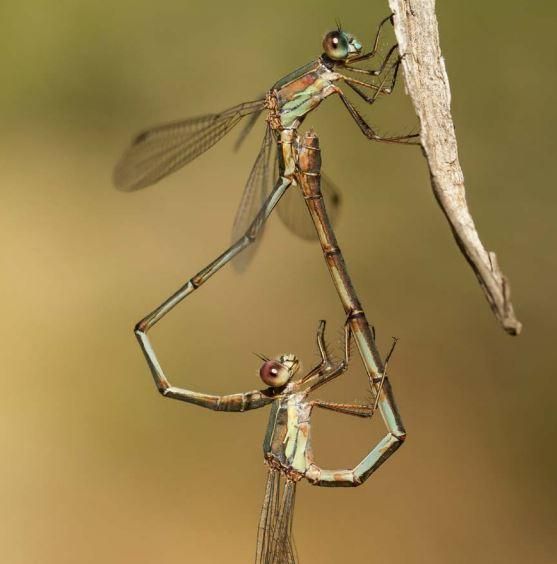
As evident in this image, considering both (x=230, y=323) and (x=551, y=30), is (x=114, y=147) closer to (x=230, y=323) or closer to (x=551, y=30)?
(x=230, y=323)

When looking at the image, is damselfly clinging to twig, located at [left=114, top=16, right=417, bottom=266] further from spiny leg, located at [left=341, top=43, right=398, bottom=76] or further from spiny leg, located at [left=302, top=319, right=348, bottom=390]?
spiny leg, located at [left=302, top=319, right=348, bottom=390]

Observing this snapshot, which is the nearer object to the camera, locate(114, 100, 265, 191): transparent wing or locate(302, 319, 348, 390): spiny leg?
locate(302, 319, 348, 390): spiny leg

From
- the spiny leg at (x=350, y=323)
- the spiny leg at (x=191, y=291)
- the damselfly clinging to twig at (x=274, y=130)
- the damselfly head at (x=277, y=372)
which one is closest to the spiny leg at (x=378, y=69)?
the damselfly clinging to twig at (x=274, y=130)

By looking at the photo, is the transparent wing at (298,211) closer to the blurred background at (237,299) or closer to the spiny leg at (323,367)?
the spiny leg at (323,367)

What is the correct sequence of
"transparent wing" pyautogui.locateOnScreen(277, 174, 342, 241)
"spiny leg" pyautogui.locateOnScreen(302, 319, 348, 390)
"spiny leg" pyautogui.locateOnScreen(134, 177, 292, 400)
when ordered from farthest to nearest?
"transparent wing" pyautogui.locateOnScreen(277, 174, 342, 241) → "spiny leg" pyautogui.locateOnScreen(134, 177, 292, 400) → "spiny leg" pyautogui.locateOnScreen(302, 319, 348, 390)

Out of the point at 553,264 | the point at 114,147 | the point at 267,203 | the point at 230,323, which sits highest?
the point at 114,147

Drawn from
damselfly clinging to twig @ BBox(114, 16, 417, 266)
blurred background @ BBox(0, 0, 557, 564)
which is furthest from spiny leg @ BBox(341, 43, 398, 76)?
blurred background @ BBox(0, 0, 557, 564)

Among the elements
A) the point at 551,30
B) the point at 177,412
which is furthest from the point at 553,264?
the point at 177,412
